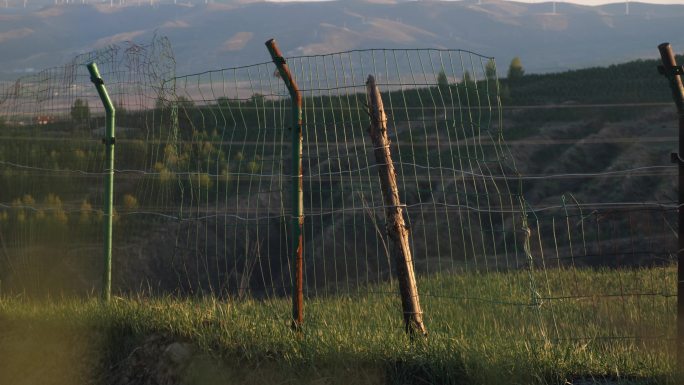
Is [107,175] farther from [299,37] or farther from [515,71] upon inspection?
[299,37]

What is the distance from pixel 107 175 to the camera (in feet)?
26.7

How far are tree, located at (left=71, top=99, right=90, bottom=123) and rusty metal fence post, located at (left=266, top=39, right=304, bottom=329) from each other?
263 centimetres

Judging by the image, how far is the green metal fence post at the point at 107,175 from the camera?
8031 mm

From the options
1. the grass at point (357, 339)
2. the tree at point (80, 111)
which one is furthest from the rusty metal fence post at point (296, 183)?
the tree at point (80, 111)

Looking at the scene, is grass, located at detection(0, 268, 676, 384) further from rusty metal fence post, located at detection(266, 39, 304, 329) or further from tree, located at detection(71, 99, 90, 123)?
tree, located at detection(71, 99, 90, 123)

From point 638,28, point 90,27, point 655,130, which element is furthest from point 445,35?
point 655,130

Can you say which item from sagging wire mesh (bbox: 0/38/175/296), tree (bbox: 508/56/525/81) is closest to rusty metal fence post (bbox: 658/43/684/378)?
sagging wire mesh (bbox: 0/38/175/296)

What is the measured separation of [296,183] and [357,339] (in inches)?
44.6

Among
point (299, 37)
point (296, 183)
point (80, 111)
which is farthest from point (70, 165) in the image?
point (299, 37)

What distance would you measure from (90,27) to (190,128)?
581 feet

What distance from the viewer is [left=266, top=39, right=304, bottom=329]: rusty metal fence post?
6699mm

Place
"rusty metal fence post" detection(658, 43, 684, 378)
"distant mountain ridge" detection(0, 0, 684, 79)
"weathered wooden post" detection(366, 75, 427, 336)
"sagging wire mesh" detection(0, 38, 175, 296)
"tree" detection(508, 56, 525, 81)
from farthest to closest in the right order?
"distant mountain ridge" detection(0, 0, 684, 79) < "tree" detection(508, 56, 525, 81) < "sagging wire mesh" detection(0, 38, 175, 296) < "weathered wooden post" detection(366, 75, 427, 336) < "rusty metal fence post" detection(658, 43, 684, 378)

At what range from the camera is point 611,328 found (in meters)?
6.55

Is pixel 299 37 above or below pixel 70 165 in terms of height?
above
